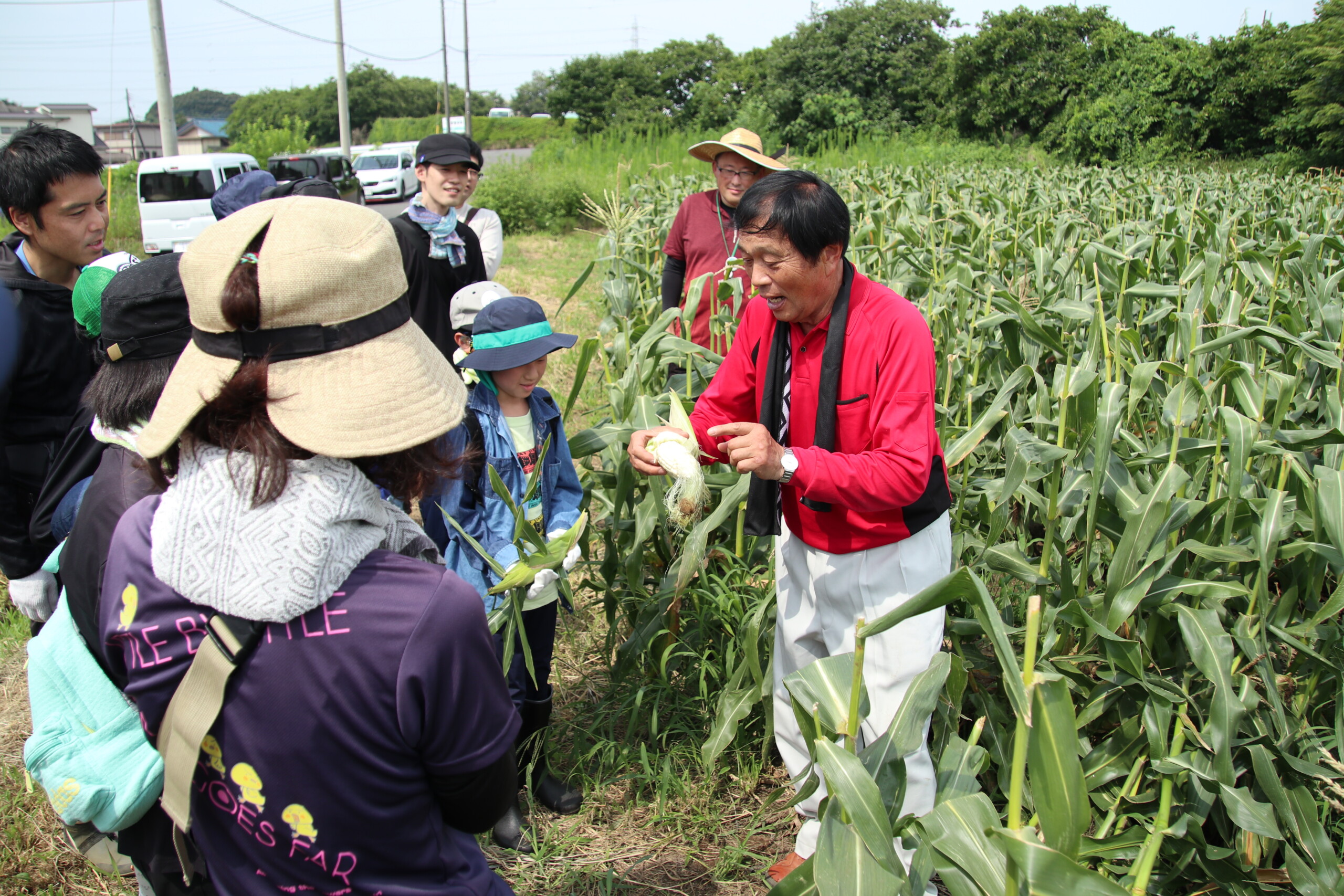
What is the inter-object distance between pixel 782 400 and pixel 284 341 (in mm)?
1242

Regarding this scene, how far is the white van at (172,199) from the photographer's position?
12.2 metres

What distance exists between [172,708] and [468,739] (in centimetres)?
32

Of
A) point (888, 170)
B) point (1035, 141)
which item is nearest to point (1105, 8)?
point (1035, 141)

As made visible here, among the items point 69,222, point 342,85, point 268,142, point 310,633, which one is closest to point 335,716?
point 310,633

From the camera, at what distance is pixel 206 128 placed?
2534 inches

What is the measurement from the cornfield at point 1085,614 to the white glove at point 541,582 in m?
0.35

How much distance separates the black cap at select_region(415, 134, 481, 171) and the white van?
34.8ft

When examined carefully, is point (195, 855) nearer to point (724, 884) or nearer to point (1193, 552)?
point (724, 884)

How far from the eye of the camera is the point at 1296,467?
201cm

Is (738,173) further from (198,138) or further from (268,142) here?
(198,138)

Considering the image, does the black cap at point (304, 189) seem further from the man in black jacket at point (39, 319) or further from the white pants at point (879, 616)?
the white pants at point (879, 616)

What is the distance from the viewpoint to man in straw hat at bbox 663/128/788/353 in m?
3.34

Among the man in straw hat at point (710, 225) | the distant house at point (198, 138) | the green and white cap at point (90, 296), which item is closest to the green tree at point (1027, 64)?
the man in straw hat at point (710, 225)

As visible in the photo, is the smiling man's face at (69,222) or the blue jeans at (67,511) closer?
the blue jeans at (67,511)
